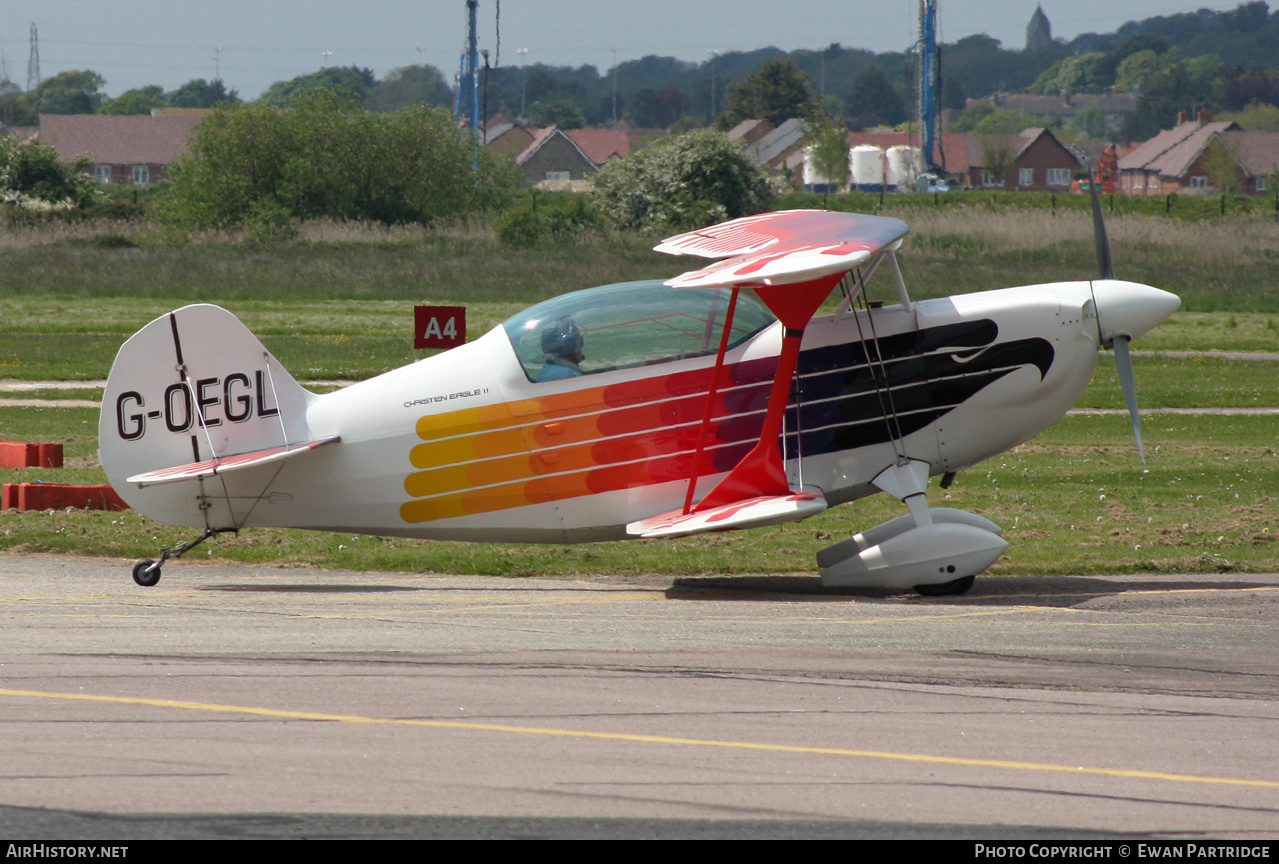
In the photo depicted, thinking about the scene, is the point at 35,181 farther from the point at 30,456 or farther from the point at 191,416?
the point at 191,416

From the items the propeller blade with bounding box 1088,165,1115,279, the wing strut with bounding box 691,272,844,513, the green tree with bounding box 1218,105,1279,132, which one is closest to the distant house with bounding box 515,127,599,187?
the green tree with bounding box 1218,105,1279,132

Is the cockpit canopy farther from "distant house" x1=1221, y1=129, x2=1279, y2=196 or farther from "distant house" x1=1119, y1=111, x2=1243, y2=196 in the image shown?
"distant house" x1=1119, y1=111, x2=1243, y2=196

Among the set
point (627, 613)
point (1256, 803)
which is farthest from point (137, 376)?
point (1256, 803)

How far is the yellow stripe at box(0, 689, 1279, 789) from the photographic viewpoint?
5816 millimetres

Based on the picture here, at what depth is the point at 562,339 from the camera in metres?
10.6

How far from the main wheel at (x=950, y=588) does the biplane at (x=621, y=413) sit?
0.02 m

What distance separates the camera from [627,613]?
9.56 meters

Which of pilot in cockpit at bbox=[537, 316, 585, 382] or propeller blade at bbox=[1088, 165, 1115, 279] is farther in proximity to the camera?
propeller blade at bbox=[1088, 165, 1115, 279]

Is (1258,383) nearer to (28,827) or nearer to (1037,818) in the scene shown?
(1037,818)

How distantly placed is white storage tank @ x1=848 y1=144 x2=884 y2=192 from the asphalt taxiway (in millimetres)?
129088

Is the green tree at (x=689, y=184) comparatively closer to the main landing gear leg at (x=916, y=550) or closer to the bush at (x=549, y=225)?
the bush at (x=549, y=225)

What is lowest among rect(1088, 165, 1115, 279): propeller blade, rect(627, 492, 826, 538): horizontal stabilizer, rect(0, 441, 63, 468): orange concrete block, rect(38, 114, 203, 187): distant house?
rect(0, 441, 63, 468): orange concrete block

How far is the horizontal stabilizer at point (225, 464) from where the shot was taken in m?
10.2

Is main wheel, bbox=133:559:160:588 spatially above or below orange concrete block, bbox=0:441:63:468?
below
